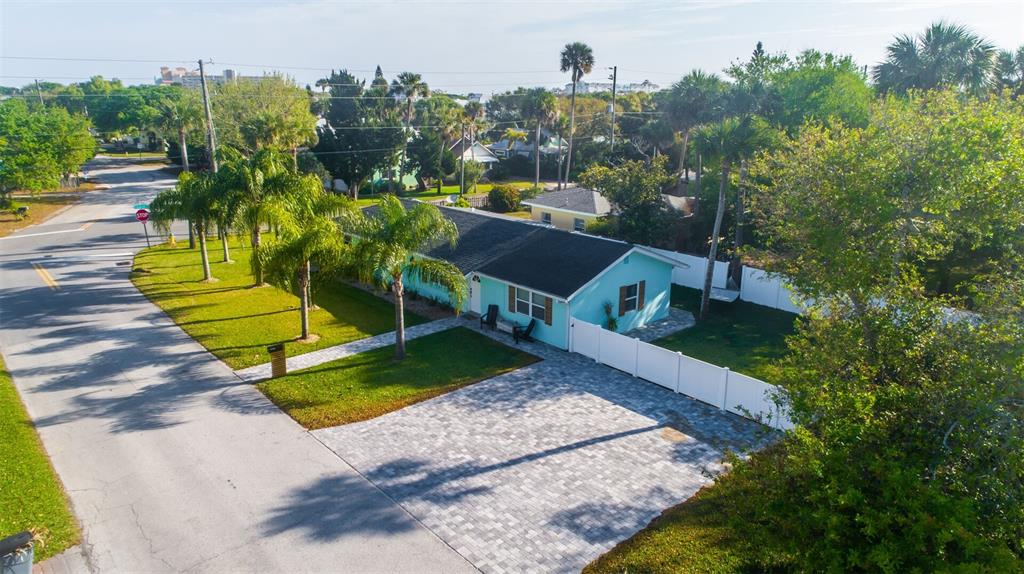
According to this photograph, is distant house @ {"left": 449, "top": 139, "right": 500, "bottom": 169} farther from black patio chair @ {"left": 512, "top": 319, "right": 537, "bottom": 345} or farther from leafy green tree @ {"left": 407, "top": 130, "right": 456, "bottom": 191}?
black patio chair @ {"left": 512, "top": 319, "right": 537, "bottom": 345}

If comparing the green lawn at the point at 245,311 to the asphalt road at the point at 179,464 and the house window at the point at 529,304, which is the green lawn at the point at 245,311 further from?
the house window at the point at 529,304

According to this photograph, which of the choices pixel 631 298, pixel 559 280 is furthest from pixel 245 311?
pixel 631 298

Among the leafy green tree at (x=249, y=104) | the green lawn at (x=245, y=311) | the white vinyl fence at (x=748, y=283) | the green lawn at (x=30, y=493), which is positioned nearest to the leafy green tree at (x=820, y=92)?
the white vinyl fence at (x=748, y=283)

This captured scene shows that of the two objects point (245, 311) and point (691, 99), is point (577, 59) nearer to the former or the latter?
point (691, 99)

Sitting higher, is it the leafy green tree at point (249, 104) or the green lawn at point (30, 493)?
the leafy green tree at point (249, 104)

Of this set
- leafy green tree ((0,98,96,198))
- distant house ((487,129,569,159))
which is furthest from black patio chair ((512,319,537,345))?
distant house ((487,129,569,159))

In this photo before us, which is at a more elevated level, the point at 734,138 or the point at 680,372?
the point at 734,138
